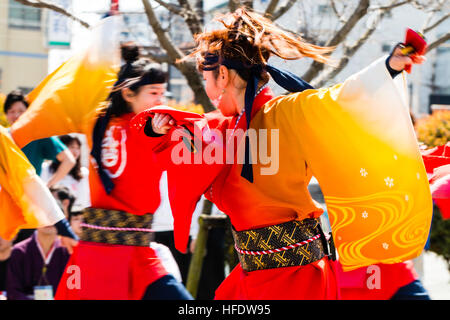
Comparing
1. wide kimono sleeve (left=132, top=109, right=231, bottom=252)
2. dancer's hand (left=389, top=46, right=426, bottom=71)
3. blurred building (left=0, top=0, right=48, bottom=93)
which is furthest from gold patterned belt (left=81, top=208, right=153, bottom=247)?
blurred building (left=0, top=0, right=48, bottom=93)

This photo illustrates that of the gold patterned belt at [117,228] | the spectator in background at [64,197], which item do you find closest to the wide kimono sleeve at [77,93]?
the gold patterned belt at [117,228]

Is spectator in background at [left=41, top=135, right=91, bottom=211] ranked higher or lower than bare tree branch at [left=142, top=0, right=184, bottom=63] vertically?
lower

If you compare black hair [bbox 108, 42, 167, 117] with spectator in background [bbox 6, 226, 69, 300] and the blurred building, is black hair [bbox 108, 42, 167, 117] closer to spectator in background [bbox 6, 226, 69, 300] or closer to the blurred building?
spectator in background [bbox 6, 226, 69, 300]

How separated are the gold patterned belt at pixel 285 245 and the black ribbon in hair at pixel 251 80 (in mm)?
227

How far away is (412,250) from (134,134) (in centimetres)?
128

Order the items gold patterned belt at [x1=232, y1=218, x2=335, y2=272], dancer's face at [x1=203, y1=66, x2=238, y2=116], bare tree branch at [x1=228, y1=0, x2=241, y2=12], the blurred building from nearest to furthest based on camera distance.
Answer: gold patterned belt at [x1=232, y1=218, x2=335, y2=272] < dancer's face at [x1=203, y1=66, x2=238, y2=116] < bare tree branch at [x1=228, y1=0, x2=241, y2=12] < the blurred building

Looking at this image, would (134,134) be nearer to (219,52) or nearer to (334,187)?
(219,52)

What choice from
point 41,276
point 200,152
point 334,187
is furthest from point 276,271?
point 41,276

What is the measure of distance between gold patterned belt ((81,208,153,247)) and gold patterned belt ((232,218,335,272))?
61 centimetres

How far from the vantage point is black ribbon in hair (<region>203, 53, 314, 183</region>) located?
244 cm

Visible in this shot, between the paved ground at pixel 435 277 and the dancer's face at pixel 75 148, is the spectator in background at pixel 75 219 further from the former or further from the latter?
the paved ground at pixel 435 277

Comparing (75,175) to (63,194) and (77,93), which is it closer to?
(63,194)

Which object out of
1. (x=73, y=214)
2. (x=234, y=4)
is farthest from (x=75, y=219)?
(x=234, y=4)

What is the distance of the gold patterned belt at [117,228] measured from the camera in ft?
9.47
